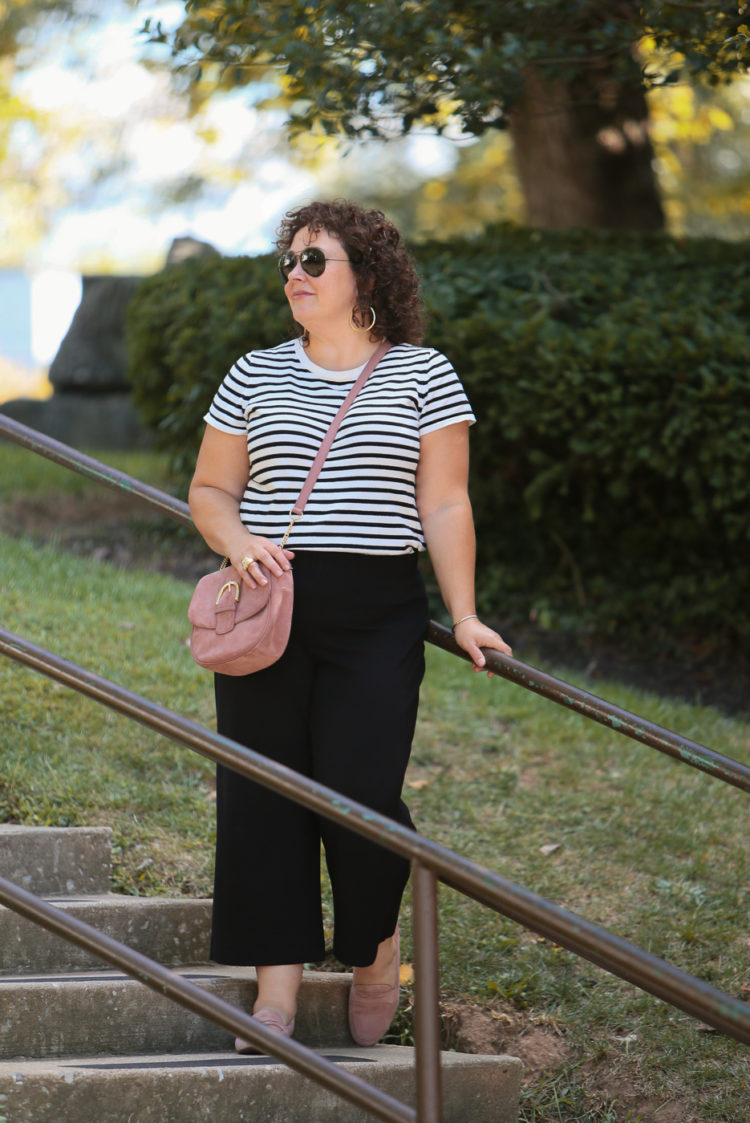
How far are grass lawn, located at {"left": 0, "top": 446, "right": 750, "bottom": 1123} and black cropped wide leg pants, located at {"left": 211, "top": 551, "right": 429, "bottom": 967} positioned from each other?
750 mm

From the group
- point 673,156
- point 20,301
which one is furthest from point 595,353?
point 20,301

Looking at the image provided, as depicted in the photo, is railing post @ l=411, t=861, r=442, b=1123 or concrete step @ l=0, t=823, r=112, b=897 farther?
concrete step @ l=0, t=823, r=112, b=897

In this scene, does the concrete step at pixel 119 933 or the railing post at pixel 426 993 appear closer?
the railing post at pixel 426 993

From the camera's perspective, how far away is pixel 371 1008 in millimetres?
2996

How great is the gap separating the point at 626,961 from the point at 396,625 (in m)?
1.10

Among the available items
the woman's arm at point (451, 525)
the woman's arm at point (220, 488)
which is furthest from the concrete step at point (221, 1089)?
the woman's arm at point (220, 488)

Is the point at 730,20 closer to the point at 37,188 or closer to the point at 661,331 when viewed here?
the point at 661,331

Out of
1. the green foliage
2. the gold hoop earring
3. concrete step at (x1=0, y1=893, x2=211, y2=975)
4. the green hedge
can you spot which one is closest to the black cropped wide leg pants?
concrete step at (x1=0, y1=893, x2=211, y2=975)

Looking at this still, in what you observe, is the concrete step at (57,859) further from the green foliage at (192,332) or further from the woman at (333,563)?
the green foliage at (192,332)

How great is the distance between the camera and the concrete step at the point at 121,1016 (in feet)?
8.99

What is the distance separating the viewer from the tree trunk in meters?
7.88

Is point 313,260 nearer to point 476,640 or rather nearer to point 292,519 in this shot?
point 292,519

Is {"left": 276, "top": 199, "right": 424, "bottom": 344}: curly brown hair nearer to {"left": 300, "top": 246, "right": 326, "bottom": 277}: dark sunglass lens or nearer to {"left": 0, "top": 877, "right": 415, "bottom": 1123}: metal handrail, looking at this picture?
{"left": 300, "top": 246, "right": 326, "bottom": 277}: dark sunglass lens

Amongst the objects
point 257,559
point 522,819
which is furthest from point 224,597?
point 522,819
